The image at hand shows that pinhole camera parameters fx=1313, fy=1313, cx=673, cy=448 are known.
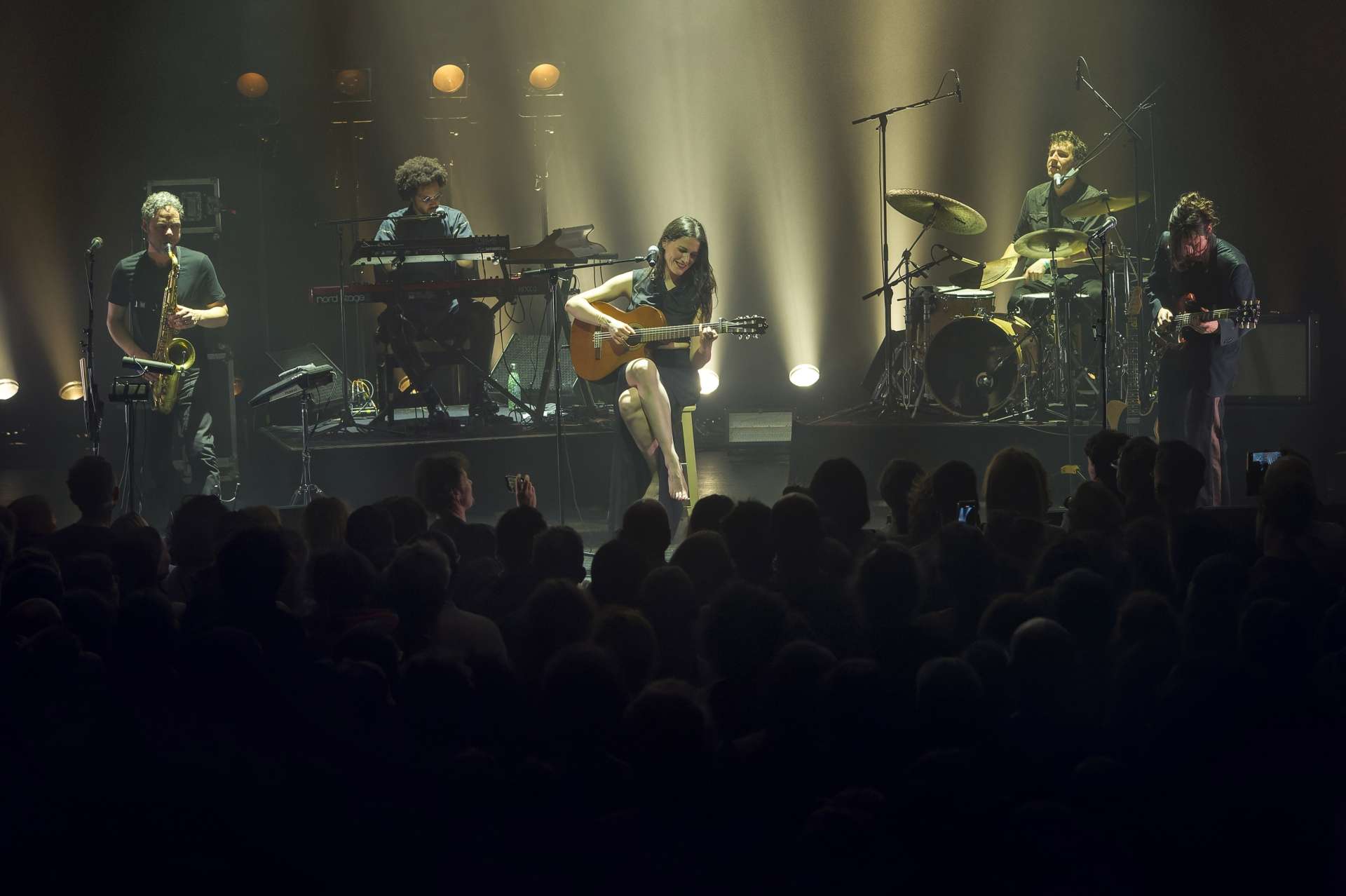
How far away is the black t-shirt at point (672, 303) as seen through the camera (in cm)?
645

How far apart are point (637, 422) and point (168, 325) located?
8.58 feet

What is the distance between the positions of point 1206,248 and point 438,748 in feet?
18.1

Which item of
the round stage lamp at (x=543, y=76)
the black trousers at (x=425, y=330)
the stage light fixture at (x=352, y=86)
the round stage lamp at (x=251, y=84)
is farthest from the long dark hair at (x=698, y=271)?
the round stage lamp at (x=251, y=84)

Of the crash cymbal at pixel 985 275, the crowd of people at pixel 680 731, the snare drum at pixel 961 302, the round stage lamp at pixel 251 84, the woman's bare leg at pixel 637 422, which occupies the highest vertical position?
the round stage lamp at pixel 251 84

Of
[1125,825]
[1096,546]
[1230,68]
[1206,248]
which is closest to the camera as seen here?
[1125,825]

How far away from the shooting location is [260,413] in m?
9.06

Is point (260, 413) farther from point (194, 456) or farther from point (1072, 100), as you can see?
point (1072, 100)

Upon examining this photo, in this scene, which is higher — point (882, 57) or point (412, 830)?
point (882, 57)

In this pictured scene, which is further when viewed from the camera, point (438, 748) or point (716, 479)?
point (716, 479)

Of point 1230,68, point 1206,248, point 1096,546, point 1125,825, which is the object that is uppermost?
point 1230,68

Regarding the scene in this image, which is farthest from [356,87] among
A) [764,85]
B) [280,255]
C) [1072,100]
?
[1072,100]

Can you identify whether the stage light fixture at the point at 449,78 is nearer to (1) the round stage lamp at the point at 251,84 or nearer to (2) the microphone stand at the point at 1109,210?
(1) the round stage lamp at the point at 251,84

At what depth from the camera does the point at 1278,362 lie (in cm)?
760

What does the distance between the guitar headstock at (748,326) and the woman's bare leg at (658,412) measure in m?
0.46
